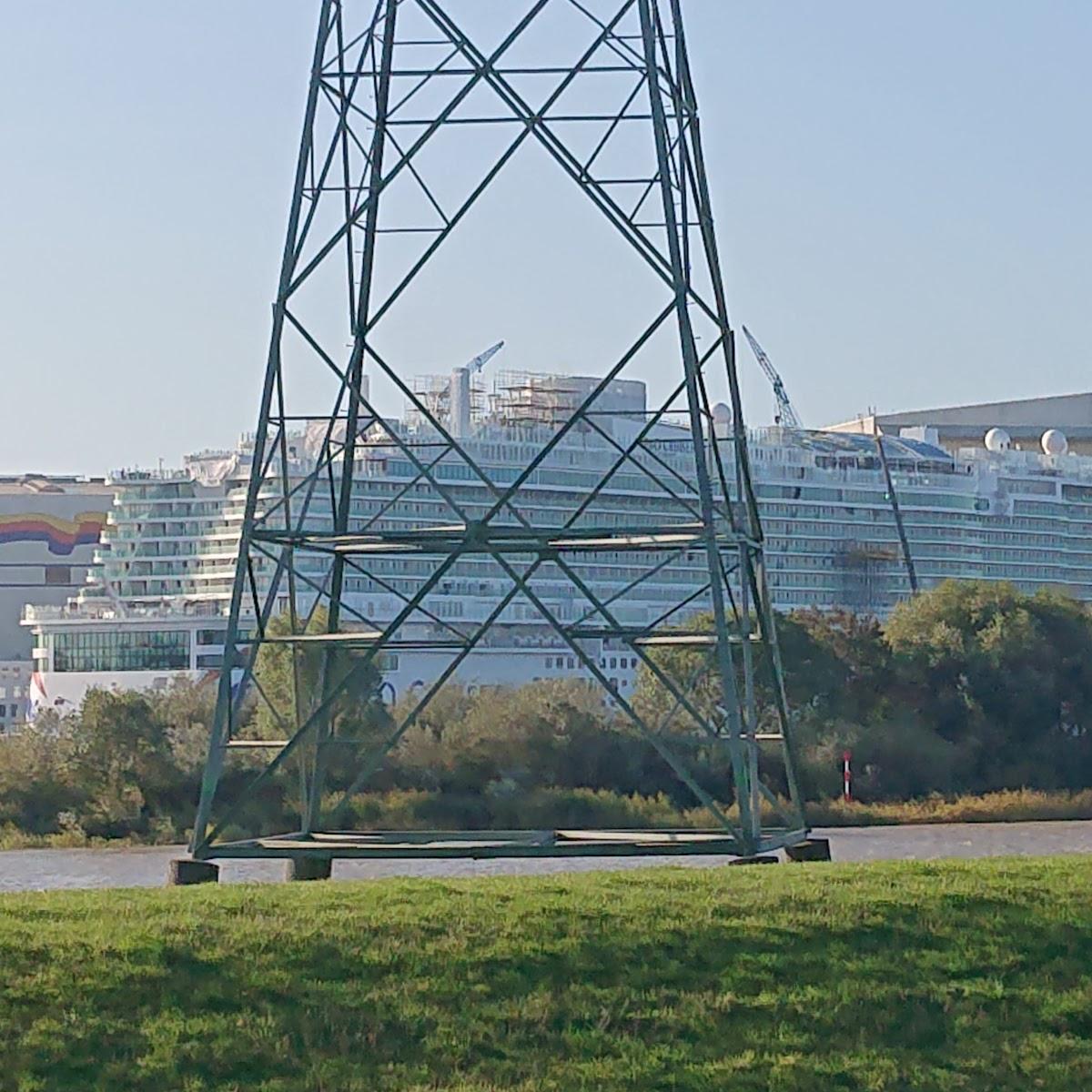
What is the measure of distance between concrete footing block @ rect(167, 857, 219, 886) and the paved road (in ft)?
30.4

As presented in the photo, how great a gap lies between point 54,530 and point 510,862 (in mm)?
78416

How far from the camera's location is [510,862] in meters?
24.5

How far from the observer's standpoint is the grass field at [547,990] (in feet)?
28.5

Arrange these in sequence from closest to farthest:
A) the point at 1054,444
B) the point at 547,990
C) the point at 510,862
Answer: the point at 547,990 < the point at 510,862 < the point at 1054,444

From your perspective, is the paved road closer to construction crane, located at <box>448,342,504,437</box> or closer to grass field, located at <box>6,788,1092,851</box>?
grass field, located at <box>6,788,1092,851</box>

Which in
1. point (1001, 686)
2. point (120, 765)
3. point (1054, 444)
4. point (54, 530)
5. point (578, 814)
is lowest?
point (578, 814)

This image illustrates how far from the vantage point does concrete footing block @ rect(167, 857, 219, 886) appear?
12.8 meters

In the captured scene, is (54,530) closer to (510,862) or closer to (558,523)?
(558,523)

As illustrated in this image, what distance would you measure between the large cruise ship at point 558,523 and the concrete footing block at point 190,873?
37451 millimetres

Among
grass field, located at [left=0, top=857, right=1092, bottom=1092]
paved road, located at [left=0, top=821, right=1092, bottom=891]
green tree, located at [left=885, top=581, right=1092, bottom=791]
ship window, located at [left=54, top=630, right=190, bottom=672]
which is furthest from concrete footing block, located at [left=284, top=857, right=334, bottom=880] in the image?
ship window, located at [left=54, top=630, right=190, bottom=672]

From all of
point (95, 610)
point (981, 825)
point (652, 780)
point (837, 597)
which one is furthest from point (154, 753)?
point (837, 597)

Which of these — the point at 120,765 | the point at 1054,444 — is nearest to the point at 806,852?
the point at 120,765

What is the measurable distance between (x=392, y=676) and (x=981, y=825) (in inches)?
706

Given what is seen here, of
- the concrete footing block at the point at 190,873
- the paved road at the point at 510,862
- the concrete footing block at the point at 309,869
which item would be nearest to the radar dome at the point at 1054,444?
the paved road at the point at 510,862
